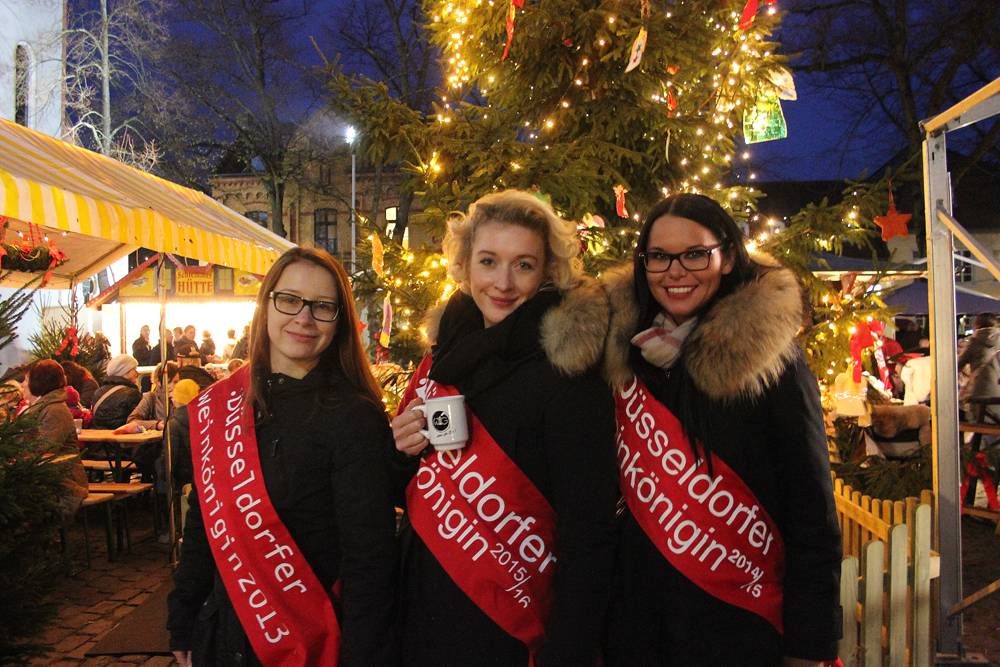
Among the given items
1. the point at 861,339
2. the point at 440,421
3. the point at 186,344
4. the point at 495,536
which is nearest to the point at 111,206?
the point at 440,421

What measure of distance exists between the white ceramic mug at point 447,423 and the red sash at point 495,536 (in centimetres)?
9

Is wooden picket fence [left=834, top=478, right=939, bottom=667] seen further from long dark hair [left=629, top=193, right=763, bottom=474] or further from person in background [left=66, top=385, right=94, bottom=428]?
person in background [left=66, top=385, right=94, bottom=428]

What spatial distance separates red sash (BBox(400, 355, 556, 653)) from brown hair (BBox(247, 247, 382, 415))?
1.35 ft

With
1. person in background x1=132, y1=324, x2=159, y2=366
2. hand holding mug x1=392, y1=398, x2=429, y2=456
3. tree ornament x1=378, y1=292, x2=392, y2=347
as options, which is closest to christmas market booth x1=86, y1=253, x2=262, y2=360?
person in background x1=132, y1=324, x2=159, y2=366

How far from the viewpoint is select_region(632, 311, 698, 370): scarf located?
181 centimetres

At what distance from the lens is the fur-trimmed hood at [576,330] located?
1.67 meters

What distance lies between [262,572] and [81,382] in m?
8.20

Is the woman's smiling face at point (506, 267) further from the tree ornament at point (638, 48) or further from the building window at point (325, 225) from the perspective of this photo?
the building window at point (325, 225)

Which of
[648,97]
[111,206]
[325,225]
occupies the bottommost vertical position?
[111,206]

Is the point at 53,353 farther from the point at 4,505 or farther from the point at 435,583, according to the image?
the point at 435,583

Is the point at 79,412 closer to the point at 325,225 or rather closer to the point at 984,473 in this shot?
the point at 984,473

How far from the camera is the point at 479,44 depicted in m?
5.04

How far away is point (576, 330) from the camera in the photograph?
1.69 meters

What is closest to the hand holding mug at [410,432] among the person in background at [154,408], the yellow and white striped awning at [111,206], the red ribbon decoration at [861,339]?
the yellow and white striped awning at [111,206]
